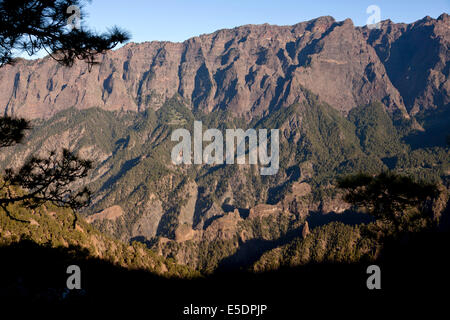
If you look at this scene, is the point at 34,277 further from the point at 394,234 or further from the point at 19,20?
the point at 394,234

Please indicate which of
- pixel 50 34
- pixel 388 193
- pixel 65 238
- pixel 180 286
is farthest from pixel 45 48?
pixel 180 286

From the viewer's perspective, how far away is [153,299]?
163 ft

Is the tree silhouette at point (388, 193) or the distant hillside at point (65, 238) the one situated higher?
the tree silhouette at point (388, 193)

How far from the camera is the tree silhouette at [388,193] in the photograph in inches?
1233

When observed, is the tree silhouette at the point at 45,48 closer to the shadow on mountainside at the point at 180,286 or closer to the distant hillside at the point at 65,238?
the shadow on mountainside at the point at 180,286

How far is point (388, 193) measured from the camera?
32.8 m

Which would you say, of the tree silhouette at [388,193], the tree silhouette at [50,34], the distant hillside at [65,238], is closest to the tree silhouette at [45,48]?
the tree silhouette at [50,34]

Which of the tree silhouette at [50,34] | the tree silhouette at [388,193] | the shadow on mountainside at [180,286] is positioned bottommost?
the shadow on mountainside at [180,286]

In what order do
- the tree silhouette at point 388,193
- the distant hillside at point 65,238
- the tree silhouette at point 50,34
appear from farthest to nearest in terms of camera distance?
the distant hillside at point 65,238, the tree silhouette at point 388,193, the tree silhouette at point 50,34

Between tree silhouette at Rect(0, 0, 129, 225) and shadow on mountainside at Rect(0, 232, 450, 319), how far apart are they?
757 cm

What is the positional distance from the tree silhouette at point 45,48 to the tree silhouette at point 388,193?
90.3ft

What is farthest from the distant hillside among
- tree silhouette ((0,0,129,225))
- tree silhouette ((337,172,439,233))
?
tree silhouette ((337,172,439,233))
